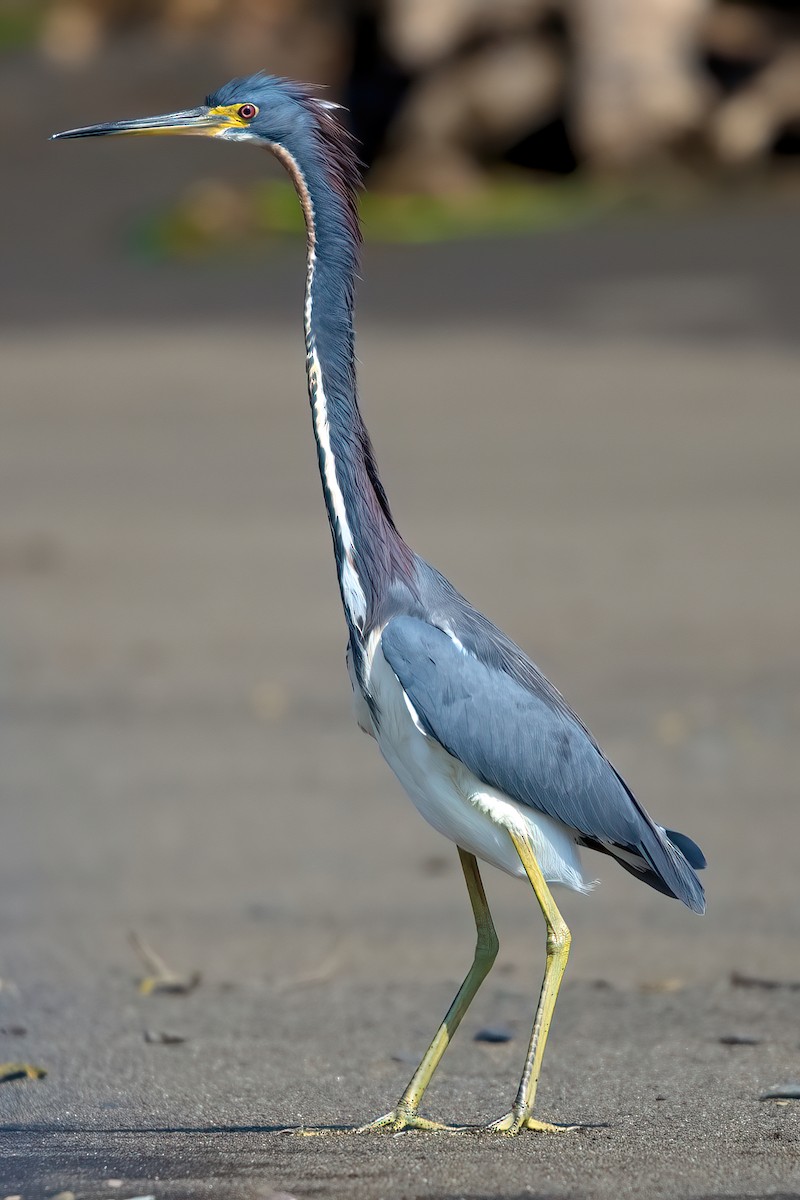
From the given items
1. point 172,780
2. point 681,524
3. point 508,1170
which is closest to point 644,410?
point 681,524

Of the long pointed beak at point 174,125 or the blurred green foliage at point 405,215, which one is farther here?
the blurred green foliage at point 405,215

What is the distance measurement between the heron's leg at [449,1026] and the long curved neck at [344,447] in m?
0.80

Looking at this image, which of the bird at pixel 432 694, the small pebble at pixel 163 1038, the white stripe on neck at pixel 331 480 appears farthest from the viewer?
the small pebble at pixel 163 1038

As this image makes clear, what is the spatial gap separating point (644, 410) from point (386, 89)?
836 centimetres

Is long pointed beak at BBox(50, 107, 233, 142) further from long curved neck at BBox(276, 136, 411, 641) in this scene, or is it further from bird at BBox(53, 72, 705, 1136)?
long curved neck at BBox(276, 136, 411, 641)

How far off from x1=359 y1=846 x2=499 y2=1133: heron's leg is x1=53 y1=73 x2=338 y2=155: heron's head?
2.03 m

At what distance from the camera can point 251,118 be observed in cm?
506

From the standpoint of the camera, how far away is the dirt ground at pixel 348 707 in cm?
506

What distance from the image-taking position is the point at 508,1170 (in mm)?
4129

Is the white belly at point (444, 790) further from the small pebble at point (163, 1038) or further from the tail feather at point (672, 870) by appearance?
the small pebble at point (163, 1038)

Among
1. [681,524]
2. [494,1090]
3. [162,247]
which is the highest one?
[162,247]

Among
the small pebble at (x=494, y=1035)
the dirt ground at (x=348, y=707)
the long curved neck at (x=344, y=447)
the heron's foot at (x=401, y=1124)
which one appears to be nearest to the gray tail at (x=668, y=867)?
the dirt ground at (x=348, y=707)

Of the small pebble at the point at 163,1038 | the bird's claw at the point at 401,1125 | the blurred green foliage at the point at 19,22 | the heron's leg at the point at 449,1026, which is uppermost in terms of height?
the blurred green foliage at the point at 19,22

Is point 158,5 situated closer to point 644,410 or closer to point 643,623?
point 644,410
